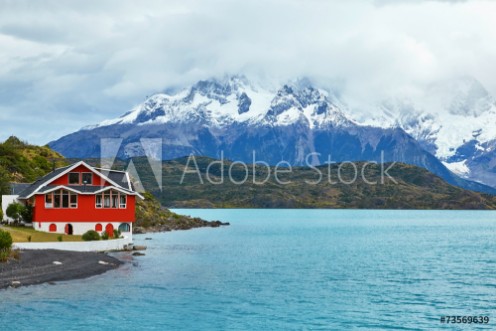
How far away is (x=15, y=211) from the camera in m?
87.6

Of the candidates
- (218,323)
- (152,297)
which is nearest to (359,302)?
(218,323)

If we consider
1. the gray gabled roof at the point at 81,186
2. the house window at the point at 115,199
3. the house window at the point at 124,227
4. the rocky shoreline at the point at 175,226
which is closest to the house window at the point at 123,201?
the house window at the point at 115,199

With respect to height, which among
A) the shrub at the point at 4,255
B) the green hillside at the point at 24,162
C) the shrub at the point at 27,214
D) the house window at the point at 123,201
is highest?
the green hillside at the point at 24,162

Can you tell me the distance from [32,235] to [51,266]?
21.2 metres

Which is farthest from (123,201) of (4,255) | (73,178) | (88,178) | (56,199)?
(4,255)

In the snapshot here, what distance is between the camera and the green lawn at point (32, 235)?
7538 cm

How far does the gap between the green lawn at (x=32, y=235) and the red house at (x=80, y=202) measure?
3.14 metres

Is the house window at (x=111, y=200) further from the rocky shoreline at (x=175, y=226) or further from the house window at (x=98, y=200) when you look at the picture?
the rocky shoreline at (x=175, y=226)

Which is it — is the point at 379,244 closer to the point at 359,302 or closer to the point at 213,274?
the point at 213,274

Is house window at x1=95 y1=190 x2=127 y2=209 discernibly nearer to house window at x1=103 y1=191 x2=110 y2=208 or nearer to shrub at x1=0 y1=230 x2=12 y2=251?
house window at x1=103 y1=191 x2=110 y2=208

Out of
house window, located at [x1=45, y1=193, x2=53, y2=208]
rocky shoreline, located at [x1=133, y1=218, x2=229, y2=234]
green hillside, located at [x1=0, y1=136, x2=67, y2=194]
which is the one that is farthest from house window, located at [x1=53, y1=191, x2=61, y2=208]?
rocky shoreline, located at [x1=133, y1=218, x2=229, y2=234]

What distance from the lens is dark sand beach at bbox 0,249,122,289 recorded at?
174ft

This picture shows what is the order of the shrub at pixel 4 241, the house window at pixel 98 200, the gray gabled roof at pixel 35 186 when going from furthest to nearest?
1. the gray gabled roof at pixel 35 186
2. the house window at pixel 98 200
3. the shrub at pixel 4 241

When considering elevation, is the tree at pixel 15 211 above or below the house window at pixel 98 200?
below
